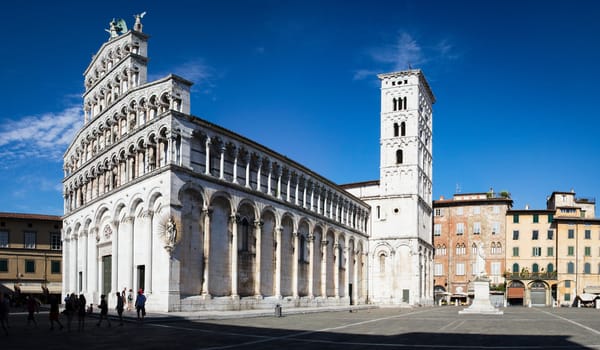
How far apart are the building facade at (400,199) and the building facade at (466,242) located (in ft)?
29.2

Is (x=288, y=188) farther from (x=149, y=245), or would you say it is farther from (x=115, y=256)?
(x=149, y=245)

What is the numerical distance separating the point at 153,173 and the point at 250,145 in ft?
31.2

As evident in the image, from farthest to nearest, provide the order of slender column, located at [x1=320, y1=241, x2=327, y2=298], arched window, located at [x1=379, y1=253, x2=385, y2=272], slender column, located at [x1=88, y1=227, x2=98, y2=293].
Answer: arched window, located at [x1=379, y1=253, x2=385, y2=272], slender column, located at [x1=320, y1=241, x2=327, y2=298], slender column, located at [x1=88, y1=227, x2=98, y2=293]

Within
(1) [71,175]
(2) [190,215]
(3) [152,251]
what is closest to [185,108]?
(2) [190,215]

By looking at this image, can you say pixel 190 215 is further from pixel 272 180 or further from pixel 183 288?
pixel 272 180

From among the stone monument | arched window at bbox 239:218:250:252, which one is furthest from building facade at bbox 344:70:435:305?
arched window at bbox 239:218:250:252

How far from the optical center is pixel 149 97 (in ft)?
136

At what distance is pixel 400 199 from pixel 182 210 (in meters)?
38.8

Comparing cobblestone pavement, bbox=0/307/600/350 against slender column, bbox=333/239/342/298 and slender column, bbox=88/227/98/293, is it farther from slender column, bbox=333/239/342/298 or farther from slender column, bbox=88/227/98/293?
slender column, bbox=333/239/342/298

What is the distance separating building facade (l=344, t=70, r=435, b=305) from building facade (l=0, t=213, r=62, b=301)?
116ft

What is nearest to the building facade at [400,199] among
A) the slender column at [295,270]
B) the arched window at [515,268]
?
the arched window at [515,268]

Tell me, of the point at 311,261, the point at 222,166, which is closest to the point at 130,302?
the point at 222,166

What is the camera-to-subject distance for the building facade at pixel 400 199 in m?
70.4

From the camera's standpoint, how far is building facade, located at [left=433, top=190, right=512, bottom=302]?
276 ft
